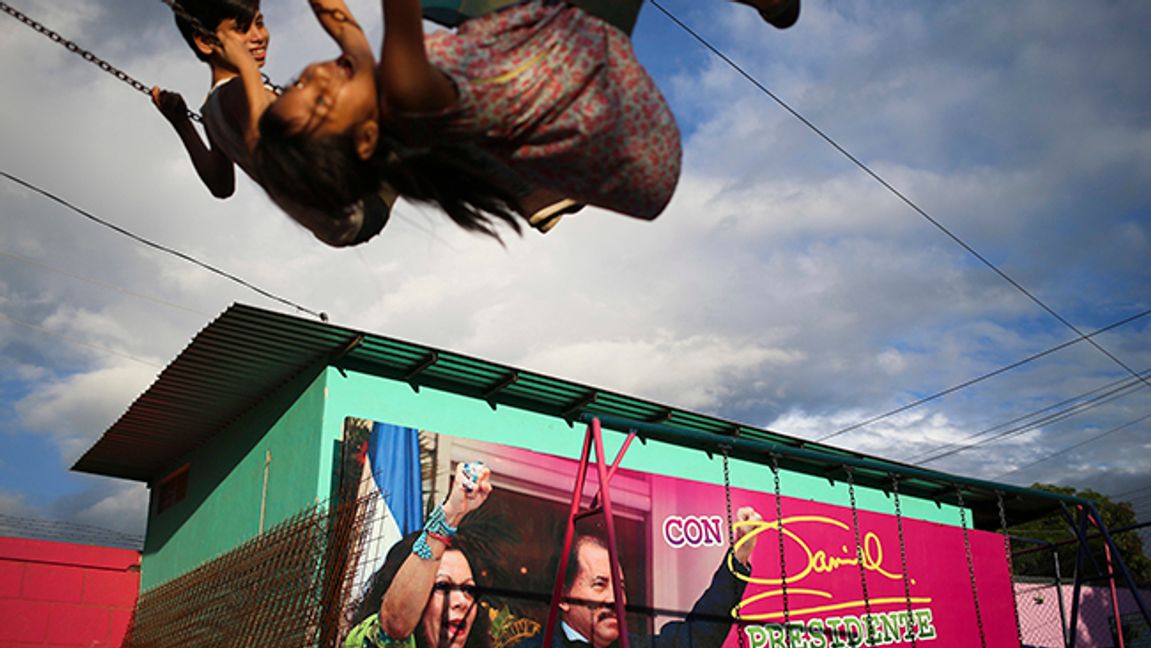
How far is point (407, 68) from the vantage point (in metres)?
1.48

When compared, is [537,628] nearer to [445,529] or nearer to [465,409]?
[445,529]

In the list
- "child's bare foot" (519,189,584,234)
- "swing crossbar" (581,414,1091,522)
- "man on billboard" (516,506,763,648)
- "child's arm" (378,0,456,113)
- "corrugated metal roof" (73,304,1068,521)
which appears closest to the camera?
"child's arm" (378,0,456,113)

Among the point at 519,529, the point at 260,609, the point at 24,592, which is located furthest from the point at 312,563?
the point at 24,592

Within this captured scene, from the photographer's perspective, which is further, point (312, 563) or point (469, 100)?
point (312, 563)

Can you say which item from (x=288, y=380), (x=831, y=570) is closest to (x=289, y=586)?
(x=288, y=380)

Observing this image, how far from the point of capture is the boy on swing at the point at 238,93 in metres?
1.71

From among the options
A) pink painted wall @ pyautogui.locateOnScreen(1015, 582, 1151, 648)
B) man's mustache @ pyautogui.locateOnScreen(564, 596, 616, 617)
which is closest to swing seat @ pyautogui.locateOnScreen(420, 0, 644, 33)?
man's mustache @ pyautogui.locateOnScreen(564, 596, 616, 617)

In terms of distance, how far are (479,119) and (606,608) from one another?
7.60 metres

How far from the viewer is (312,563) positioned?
6902 millimetres

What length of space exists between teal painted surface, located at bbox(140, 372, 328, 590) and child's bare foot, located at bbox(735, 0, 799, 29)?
671 cm

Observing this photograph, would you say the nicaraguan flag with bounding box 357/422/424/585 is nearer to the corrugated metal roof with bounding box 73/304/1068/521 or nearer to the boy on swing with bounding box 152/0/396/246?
the corrugated metal roof with bounding box 73/304/1068/521

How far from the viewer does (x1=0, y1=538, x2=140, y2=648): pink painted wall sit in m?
10.5

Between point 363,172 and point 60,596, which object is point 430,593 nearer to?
point 60,596

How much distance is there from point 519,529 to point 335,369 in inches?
80.4
